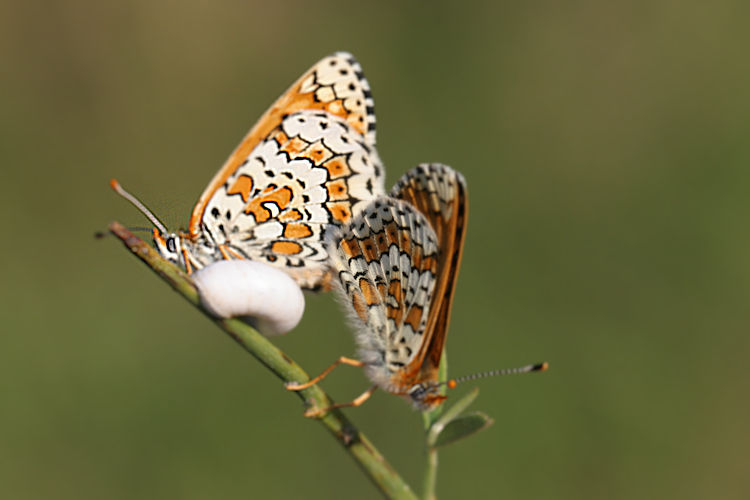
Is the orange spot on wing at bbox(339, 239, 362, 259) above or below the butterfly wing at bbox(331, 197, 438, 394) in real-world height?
above

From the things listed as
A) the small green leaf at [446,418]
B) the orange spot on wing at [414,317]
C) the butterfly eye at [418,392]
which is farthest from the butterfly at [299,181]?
the small green leaf at [446,418]

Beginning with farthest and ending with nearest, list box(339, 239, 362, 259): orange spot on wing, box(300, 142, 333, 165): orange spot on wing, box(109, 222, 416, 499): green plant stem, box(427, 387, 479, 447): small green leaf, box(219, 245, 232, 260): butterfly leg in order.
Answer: box(300, 142, 333, 165): orange spot on wing, box(219, 245, 232, 260): butterfly leg, box(339, 239, 362, 259): orange spot on wing, box(427, 387, 479, 447): small green leaf, box(109, 222, 416, 499): green plant stem

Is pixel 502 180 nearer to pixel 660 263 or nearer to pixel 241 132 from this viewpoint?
pixel 660 263

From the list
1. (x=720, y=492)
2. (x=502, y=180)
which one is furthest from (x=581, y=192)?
(x=720, y=492)

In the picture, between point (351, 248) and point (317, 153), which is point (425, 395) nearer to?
point (351, 248)

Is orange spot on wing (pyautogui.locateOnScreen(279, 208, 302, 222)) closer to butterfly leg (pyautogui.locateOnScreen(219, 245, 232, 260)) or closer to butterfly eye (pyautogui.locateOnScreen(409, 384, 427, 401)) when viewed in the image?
butterfly leg (pyautogui.locateOnScreen(219, 245, 232, 260))

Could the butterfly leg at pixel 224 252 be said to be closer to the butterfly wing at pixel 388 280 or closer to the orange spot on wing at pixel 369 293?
the butterfly wing at pixel 388 280

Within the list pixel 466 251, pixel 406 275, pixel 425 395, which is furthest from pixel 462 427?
pixel 466 251

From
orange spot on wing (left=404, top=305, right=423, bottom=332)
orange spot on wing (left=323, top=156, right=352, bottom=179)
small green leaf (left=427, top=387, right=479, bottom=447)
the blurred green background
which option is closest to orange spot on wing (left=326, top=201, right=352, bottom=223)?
orange spot on wing (left=323, top=156, right=352, bottom=179)
